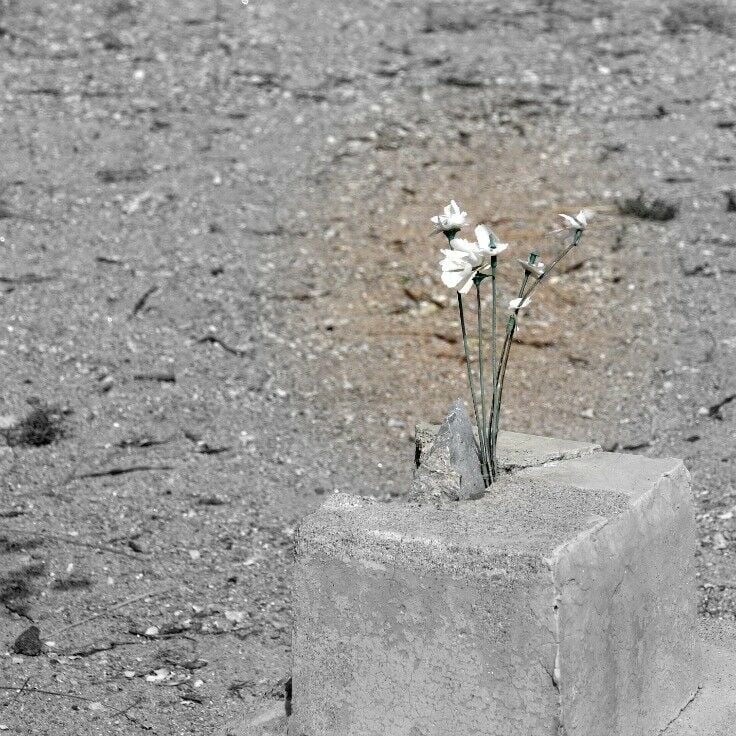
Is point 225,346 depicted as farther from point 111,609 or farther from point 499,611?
point 499,611

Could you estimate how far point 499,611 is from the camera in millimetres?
2471

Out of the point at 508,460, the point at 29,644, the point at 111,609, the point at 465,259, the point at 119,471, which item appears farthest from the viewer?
the point at 119,471

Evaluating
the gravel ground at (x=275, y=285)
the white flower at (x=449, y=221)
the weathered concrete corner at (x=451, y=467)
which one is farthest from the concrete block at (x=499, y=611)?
the gravel ground at (x=275, y=285)

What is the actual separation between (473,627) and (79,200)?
438 cm

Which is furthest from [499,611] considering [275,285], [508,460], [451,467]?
[275,285]

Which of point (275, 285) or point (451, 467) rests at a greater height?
point (451, 467)

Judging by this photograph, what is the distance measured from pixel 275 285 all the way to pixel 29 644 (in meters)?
2.64

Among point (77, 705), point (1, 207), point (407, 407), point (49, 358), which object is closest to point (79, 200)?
point (1, 207)

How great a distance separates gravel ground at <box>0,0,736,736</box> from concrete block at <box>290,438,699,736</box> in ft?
2.50

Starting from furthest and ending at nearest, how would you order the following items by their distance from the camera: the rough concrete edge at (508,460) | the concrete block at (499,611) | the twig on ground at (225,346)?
the twig on ground at (225,346)
the rough concrete edge at (508,460)
the concrete block at (499,611)

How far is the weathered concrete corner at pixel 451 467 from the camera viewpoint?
282cm

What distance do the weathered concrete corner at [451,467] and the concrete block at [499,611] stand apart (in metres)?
0.06

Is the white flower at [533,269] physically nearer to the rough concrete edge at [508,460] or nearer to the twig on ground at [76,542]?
the rough concrete edge at [508,460]

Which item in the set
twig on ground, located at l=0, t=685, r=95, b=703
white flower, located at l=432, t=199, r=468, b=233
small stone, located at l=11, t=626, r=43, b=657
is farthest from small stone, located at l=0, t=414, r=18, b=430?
white flower, located at l=432, t=199, r=468, b=233
